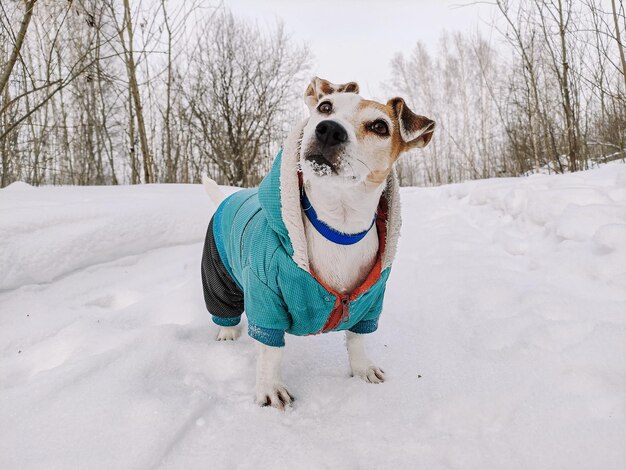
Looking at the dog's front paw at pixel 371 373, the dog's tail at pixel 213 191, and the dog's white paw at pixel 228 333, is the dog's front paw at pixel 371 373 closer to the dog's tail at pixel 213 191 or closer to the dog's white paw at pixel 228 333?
the dog's white paw at pixel 228 333

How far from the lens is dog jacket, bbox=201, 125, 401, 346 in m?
1.54

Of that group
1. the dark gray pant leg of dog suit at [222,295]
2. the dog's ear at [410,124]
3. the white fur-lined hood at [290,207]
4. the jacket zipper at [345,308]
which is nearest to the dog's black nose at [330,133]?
the white fur-lined hood at [290,207]

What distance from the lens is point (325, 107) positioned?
5.92 feet

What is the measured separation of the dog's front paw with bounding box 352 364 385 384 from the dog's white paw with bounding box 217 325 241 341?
0.71 metres

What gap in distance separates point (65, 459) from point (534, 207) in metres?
4.01

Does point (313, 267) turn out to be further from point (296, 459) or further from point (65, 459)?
point (65, 459)

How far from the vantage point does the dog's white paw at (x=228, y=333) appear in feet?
6.88

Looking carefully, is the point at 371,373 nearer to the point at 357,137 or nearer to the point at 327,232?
the point at 327,232

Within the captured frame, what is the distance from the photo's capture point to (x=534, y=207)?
372cm

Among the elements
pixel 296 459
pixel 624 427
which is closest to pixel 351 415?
pixel 296 459

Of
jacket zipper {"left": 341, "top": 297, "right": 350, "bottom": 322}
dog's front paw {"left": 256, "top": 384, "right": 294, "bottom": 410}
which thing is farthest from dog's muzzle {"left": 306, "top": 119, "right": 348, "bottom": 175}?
dog's front paw {"left": 256, "top": 384, "right": 294, "bottom": 410}

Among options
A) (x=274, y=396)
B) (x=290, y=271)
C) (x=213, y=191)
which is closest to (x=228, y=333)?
(x=274, y=396)

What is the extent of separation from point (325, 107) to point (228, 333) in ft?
4.30

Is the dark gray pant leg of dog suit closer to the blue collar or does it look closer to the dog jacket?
the dog jacket
